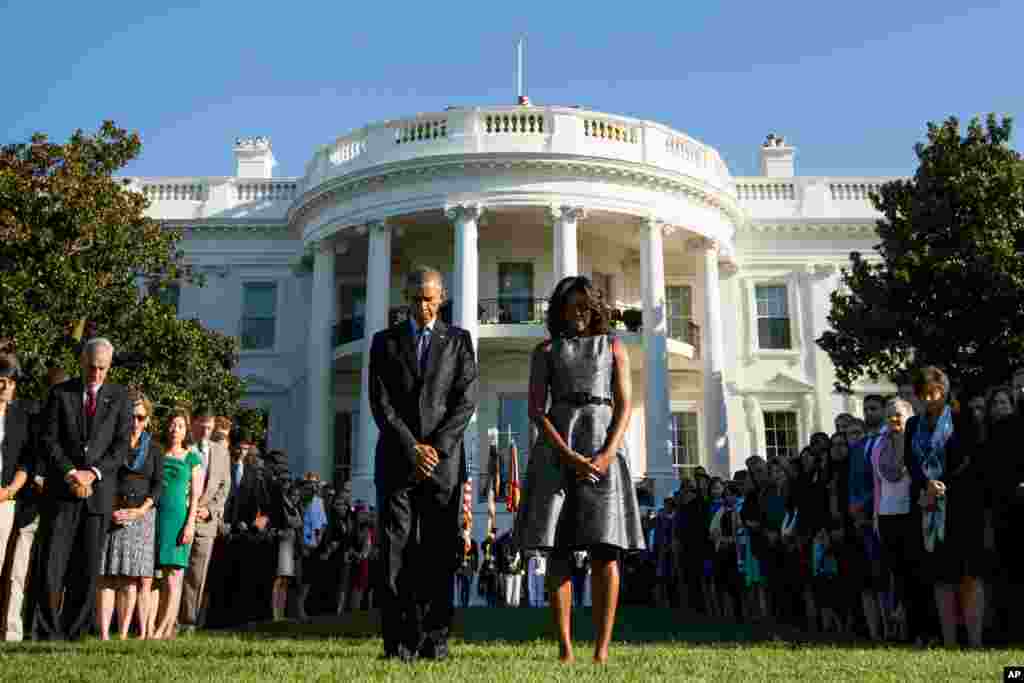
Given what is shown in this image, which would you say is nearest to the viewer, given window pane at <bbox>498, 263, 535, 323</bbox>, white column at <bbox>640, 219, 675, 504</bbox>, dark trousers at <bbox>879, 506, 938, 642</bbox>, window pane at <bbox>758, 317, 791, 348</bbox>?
dark trousers at <bbox>879, 506, 938, 642</bbox>

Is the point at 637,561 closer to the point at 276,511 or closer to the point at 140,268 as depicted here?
the point at 276,511

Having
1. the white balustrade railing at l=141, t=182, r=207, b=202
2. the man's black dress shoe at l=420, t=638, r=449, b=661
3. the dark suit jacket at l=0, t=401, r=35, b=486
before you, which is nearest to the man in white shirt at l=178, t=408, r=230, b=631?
the dark suit jacket at l=0, t=401, r=35, b=486

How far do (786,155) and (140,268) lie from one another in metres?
21.6

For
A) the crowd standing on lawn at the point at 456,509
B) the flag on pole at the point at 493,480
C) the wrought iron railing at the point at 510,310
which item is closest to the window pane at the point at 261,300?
the wrought iron railing at the point at 510,310

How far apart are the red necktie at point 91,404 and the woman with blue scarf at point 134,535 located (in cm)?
48

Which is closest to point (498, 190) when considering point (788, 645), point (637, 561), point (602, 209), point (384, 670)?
point (602, 209)

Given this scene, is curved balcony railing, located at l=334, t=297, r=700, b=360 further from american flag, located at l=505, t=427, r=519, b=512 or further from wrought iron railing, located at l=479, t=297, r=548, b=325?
american flag, located at l=505, t=427, r=519, b=512

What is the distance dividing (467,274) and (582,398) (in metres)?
20.1

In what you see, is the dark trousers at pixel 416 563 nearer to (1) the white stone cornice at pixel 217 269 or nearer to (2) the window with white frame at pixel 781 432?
(2) the window with white frame at pixel 781 432

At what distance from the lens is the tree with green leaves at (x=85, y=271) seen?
16.2 metres

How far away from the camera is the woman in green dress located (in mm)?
7738

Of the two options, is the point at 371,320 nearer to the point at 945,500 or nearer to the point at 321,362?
the point at 321,362

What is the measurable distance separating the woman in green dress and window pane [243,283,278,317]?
2231 cm

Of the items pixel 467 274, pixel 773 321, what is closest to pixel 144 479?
pixel 467 274
